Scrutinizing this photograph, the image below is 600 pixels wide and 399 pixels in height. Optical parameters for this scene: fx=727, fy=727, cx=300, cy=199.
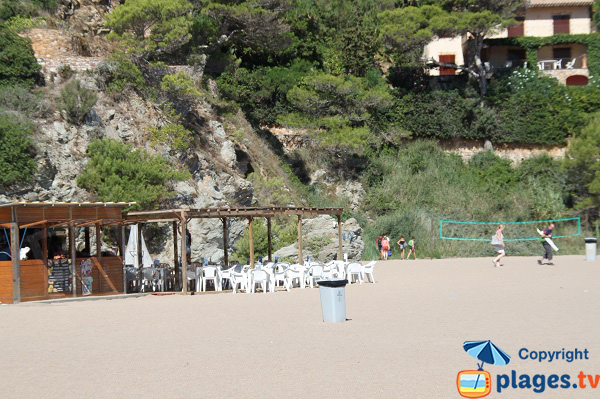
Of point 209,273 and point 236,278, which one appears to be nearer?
point 236,278

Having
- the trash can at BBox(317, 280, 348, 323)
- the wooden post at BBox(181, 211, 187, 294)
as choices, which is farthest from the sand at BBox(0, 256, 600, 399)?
the wooden post at BBox(181, 211, 187, 294)

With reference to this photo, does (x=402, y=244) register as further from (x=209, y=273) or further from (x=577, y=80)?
(x=577, y=80)

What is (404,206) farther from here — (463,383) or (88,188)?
(463,383)

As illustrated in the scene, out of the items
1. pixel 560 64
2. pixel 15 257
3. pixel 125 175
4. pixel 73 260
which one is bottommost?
pixel 73 260

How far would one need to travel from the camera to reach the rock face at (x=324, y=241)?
26297mm

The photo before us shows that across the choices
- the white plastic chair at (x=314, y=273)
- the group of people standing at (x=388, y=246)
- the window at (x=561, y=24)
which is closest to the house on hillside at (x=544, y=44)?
the window at (x=561, y=24)

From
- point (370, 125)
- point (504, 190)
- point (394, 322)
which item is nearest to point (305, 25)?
point (370, 125)

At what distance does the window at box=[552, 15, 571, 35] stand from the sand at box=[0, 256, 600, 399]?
33609 millimetres

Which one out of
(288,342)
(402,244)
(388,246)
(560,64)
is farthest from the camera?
(560,64)

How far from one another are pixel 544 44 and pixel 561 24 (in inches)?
165

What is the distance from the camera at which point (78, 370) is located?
8.38 m

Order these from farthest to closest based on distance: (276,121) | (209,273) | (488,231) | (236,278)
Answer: (276,121) < (488,231) < (209,273) < (236,278)

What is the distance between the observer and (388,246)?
31.2m

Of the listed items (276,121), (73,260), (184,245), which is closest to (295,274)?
(184,245)
